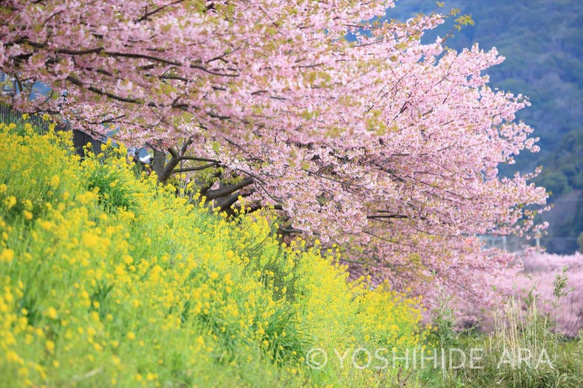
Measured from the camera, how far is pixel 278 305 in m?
8.80

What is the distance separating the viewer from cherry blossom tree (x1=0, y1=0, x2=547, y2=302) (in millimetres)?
6141

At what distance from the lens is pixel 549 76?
132000mm

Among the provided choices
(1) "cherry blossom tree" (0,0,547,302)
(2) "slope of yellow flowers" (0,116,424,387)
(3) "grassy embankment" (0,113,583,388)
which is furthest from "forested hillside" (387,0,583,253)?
(2) "slope of yellow flowers" (0,116,424,387)

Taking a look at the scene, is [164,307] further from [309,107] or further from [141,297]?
[309,107]

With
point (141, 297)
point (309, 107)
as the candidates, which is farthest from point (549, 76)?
point (141, 297)

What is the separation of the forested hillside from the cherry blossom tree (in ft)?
230

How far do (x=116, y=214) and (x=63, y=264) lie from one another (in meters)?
2.54

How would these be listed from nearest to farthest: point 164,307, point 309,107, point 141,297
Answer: point 141,297
point 164,307
point 309,107

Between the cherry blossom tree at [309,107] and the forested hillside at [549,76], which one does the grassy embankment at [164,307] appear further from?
the forested hillside at [549,76]

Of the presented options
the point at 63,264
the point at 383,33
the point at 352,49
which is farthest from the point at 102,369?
the point at 383,33

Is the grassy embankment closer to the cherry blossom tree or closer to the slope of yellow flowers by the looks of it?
the slope of yellow flowers

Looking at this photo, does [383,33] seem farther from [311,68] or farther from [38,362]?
[38,362]

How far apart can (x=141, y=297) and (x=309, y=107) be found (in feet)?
7.90

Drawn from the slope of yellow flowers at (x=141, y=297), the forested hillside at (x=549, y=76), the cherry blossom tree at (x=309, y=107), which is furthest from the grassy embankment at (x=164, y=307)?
the forested hillside at (x=549, y=76)
